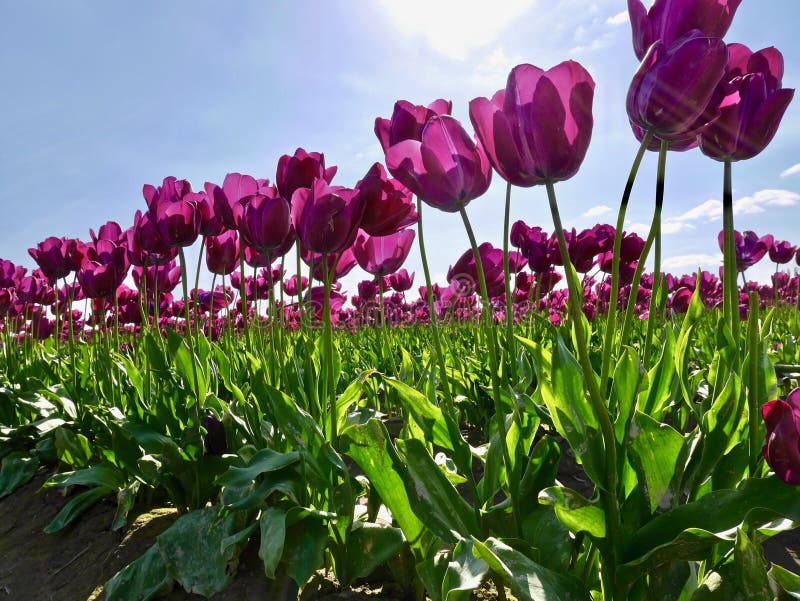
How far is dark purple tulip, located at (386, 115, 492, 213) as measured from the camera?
1036 millimetres

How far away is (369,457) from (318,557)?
324mm

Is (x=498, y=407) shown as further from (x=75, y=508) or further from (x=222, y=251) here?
(x=75, y=508)

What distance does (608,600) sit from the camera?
1.04 m

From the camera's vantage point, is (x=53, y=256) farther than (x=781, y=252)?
No

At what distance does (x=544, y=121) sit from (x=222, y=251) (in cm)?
173

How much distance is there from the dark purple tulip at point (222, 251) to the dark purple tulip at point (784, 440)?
6.40 feet

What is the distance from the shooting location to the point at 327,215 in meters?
1.29

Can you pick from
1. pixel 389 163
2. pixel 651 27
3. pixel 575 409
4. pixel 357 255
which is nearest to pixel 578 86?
pixel 651 27

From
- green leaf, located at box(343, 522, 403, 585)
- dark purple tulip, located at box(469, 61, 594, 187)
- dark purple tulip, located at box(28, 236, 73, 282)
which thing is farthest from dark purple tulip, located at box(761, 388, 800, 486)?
dark purple tulip, located at box(28, 236, 73, 282)

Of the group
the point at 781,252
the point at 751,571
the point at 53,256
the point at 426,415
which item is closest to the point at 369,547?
the point at 426,415

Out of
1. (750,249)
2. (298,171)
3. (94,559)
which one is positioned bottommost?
(94,559)

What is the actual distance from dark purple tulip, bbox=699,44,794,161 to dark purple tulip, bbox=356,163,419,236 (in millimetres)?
642

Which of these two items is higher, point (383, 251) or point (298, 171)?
point (298, 171)

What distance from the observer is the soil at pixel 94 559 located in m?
1.46
